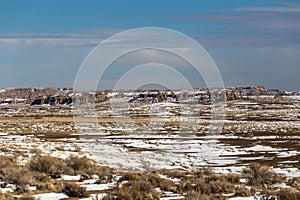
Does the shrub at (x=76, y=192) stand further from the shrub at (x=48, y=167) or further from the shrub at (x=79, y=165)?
the shrub at (x=79, y=165)

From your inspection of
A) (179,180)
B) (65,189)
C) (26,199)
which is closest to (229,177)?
(179,180)

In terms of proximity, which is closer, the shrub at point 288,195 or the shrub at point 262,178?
the shrub at point 288,195

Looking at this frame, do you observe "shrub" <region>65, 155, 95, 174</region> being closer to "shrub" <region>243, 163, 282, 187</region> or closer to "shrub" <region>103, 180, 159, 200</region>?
"shrub" <region>103, 180, 159, 200</region>

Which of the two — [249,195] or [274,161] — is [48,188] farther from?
[274,161]

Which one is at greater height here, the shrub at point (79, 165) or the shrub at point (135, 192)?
the shrub at point (79, 165)

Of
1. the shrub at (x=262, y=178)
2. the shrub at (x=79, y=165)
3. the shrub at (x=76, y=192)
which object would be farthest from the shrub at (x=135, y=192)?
the shrub at (x=262, y=178)

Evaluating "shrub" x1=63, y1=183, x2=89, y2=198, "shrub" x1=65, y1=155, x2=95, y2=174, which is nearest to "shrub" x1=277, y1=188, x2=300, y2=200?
"shrub" x1=63, y1=183, x2=89, y2=198

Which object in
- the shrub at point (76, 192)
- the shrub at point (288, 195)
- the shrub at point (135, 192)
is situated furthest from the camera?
the shrub at point (76, 192)

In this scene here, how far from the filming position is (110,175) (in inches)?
640

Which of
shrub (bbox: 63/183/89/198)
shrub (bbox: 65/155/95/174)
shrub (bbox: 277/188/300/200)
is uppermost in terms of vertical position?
shrub (bbox: 65/155/95/174)

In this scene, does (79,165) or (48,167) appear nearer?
(48,167)

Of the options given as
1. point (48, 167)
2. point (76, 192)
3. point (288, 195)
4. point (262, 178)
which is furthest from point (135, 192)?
point (262, 178)

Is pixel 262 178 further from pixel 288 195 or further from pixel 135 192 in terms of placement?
pixel 135 192

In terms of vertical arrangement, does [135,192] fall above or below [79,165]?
below
